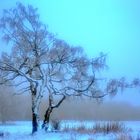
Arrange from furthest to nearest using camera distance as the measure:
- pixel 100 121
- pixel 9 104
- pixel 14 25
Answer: pixel 9 104 → pixel 100 121 → pixel 14 25

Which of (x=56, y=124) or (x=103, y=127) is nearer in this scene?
(x=103, y=127)

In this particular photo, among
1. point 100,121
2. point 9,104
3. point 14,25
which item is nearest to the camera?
point 14,25

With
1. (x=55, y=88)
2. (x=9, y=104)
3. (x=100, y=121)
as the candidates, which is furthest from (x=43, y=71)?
(x=9, y=104)

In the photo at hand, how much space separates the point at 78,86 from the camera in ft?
82.3

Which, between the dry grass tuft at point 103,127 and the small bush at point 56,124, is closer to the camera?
the dry grass tuft at point 103,127

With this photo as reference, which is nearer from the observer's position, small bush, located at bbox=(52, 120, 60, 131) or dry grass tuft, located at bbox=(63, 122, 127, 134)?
dry grass tuft, located at bbox=(63, 122, 127, 134)

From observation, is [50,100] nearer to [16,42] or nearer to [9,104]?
[16,42]

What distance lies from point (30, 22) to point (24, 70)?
2.82m

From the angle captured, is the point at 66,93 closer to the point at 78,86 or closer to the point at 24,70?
the point at 78,86

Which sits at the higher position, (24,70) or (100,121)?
(24,70)

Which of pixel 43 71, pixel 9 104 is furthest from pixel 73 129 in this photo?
pixel 9 104

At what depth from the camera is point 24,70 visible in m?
24.9

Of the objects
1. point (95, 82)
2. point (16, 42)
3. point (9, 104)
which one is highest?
point (16, 42)

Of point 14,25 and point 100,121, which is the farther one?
point 100,121
